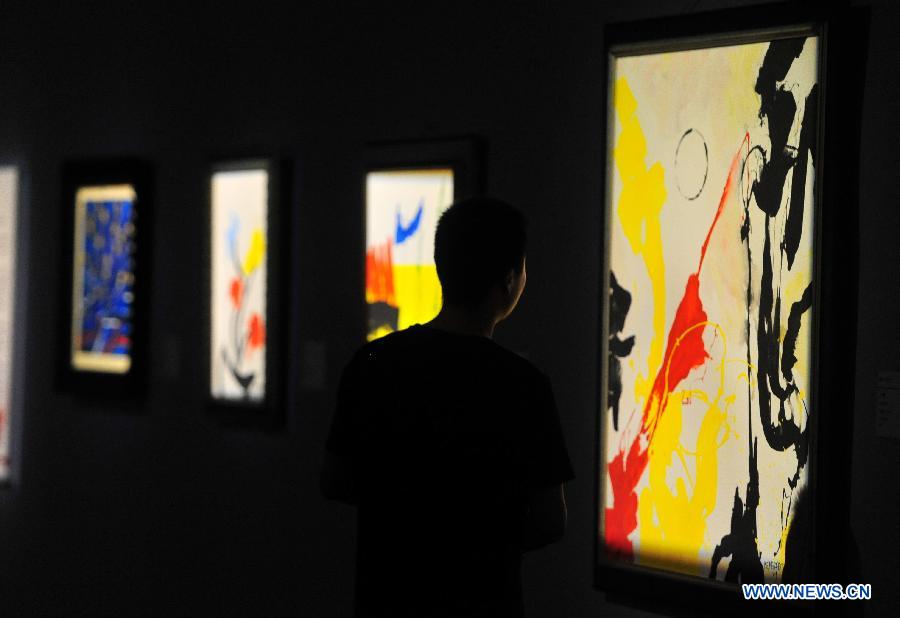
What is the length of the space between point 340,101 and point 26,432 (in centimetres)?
186

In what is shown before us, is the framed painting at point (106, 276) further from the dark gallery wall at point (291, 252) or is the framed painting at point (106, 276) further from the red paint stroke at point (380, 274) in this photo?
the red paint stroke at point (380, 274)

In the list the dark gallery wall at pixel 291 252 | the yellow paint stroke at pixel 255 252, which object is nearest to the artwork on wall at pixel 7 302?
the dark gallery wall at pixel 291 252

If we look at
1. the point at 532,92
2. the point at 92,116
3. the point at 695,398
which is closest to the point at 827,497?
the point at 695,398

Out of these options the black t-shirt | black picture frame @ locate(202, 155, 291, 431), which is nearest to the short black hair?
the black t-shirt

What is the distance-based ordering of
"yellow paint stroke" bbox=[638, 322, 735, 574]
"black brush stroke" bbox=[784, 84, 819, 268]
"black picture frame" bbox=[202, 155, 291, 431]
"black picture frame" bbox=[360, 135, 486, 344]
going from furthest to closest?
"black picture frame" bbox=[202, 155, 291, 431] < "black picture frame" bbox=[360, 135, 486, 344] < "yellow paint stroke" bbox=[638, 322, 735, 574] < "black brush stroke" bbox=[784, 84, 819, 268]

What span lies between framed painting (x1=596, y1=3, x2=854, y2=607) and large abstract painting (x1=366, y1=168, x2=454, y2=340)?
523 mm

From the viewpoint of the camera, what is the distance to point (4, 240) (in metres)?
→ 3.74

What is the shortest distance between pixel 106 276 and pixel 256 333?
756 mm

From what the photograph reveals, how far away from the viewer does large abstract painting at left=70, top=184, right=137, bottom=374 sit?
3350 mm

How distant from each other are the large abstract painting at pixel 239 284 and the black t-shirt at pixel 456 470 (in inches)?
55.8

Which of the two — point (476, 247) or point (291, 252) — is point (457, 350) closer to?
point (476, 247)

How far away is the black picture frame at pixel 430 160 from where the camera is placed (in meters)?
2.55

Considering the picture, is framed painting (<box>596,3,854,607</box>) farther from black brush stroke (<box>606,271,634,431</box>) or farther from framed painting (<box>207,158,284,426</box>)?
framed painting (<box>207,158,284,426</box>)

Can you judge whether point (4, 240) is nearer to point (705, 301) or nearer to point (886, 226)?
point (705, 301)
